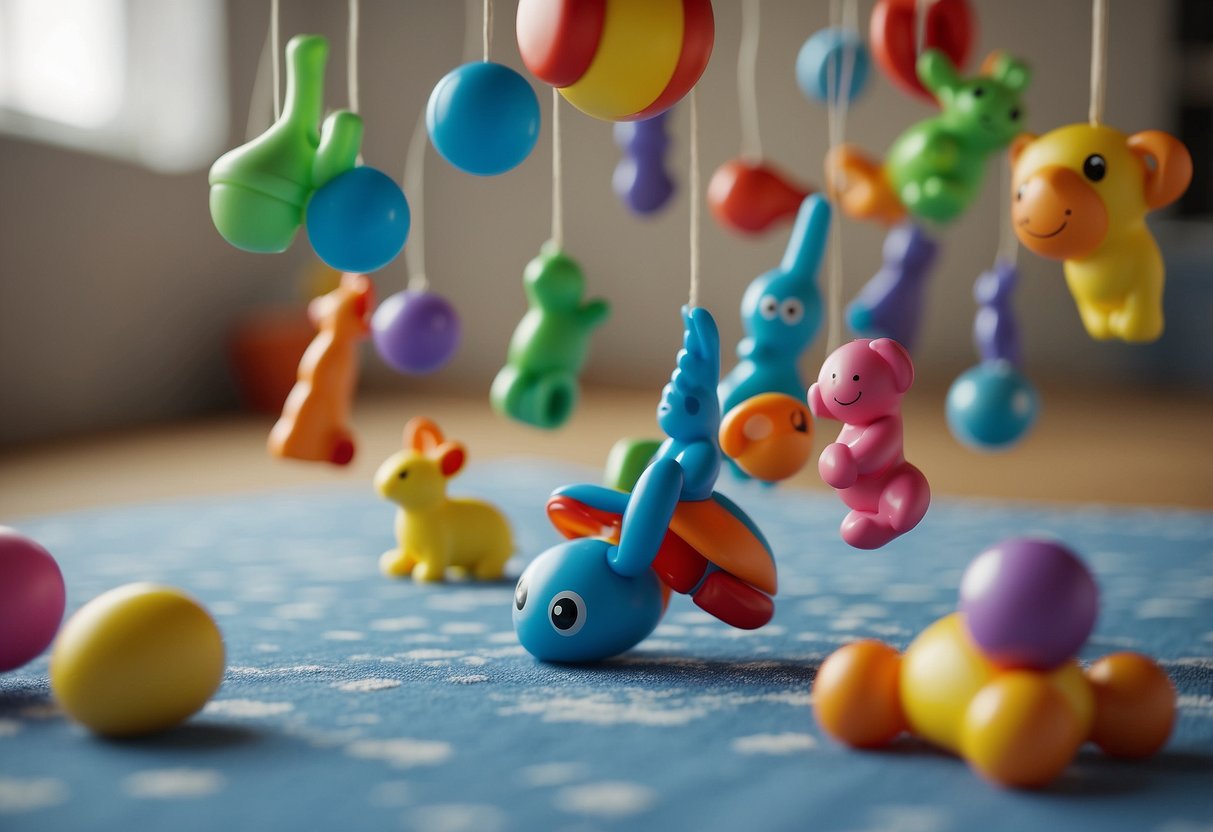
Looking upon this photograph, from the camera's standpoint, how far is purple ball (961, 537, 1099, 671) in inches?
36.3

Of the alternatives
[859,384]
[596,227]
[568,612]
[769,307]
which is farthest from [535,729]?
[596,227]

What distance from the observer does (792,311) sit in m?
1.57

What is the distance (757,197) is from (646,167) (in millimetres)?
175

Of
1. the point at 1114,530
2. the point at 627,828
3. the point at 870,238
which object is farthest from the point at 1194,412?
the point at 627,828

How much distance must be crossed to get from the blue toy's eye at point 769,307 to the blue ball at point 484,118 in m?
0.40

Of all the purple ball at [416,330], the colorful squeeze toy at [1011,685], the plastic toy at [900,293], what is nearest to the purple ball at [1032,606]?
the colorful squeeze toy at [1011,685]

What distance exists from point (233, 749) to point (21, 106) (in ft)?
9.26

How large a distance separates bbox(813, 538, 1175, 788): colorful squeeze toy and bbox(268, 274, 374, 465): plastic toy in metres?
0.83

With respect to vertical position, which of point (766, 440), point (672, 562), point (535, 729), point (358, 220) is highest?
point (358, 220)

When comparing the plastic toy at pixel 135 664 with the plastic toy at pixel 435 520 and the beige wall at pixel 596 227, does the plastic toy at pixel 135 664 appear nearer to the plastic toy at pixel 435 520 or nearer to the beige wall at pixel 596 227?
the plastic toy at pixel 435 520

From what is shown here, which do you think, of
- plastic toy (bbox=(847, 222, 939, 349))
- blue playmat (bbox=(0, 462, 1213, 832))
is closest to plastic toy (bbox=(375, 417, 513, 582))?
blue playmat (bbox=(0, 462, 1213, 832))

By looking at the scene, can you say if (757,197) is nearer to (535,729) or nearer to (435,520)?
(435,520)

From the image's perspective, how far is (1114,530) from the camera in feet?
7.02

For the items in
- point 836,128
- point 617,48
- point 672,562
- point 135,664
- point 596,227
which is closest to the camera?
point 135,664
